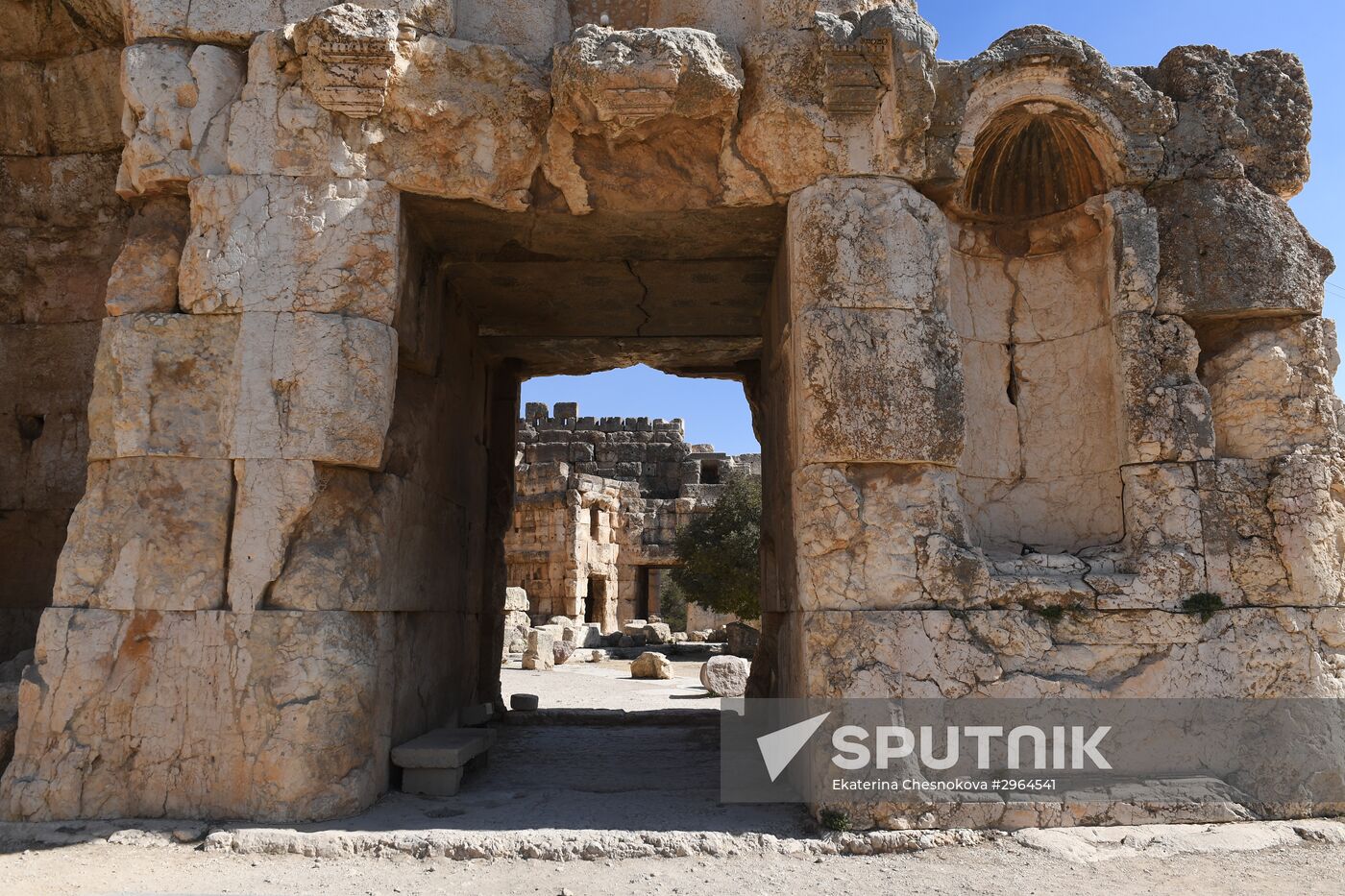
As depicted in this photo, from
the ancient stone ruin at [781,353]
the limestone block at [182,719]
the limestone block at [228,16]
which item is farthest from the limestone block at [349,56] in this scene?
the limestone block at [182,719]

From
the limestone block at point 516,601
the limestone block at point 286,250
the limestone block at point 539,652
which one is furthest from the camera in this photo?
the limestone block at point 516,601

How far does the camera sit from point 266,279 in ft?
Answer: 15.2

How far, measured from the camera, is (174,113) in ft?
15.7

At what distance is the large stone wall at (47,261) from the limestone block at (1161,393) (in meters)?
5.93

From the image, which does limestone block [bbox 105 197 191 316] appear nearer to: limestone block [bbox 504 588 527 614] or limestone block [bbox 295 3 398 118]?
limestone block [bbox 295 3 398 118]

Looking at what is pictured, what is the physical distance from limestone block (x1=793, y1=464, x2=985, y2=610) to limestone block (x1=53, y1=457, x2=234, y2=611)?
2.70 meters

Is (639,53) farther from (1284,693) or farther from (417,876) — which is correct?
(1284,693)

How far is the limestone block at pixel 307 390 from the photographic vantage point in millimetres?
4504

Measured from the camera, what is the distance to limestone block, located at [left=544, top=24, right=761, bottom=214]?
4.69m

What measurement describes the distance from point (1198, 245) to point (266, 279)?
4595 millimetres

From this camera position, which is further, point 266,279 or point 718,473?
point 718,473

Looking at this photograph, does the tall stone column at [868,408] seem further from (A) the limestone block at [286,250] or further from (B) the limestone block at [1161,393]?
(A) the limestone block at [286,250]

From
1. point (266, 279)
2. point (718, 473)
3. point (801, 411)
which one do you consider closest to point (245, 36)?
point (266, 279)

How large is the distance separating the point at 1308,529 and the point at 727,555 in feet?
51.4
